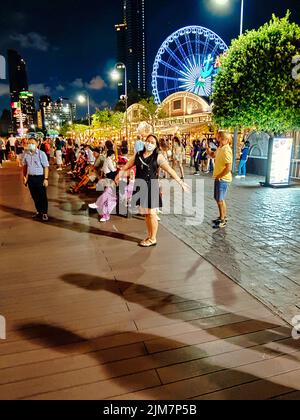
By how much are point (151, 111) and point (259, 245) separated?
120 feet

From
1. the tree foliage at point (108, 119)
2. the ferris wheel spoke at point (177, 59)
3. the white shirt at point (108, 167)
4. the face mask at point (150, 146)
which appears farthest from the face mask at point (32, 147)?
the tree foliage at point (108, 119)

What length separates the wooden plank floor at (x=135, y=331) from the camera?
2309 millimetres

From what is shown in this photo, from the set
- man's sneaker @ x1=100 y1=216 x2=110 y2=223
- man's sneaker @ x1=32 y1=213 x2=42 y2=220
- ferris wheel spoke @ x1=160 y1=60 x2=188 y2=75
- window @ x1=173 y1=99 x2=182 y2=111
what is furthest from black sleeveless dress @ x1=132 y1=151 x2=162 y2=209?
window @ x1=173 y1=99 x2=182 y2=111

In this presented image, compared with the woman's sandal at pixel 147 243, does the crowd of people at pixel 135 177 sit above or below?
above

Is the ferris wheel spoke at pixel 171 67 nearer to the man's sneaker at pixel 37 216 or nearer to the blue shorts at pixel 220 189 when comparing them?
the man's sneaker at pixel 37 216

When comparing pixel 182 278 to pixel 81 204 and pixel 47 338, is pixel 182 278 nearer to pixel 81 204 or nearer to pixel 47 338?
pixel 47 338

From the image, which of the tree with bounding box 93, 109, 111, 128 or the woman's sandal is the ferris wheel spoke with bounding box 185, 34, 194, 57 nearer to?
the tree with bounding box 93, 109, 111, 128

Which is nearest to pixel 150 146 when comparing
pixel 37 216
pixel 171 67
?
pixel 37 216

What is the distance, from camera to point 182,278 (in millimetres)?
4090

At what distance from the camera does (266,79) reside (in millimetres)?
10266

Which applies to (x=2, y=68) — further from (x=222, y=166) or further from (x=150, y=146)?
(x=222, y=166)

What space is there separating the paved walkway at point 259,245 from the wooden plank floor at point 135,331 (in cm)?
23

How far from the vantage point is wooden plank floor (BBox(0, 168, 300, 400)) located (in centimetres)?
231

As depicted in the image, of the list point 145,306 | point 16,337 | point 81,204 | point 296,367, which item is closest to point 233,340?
point 296,367
